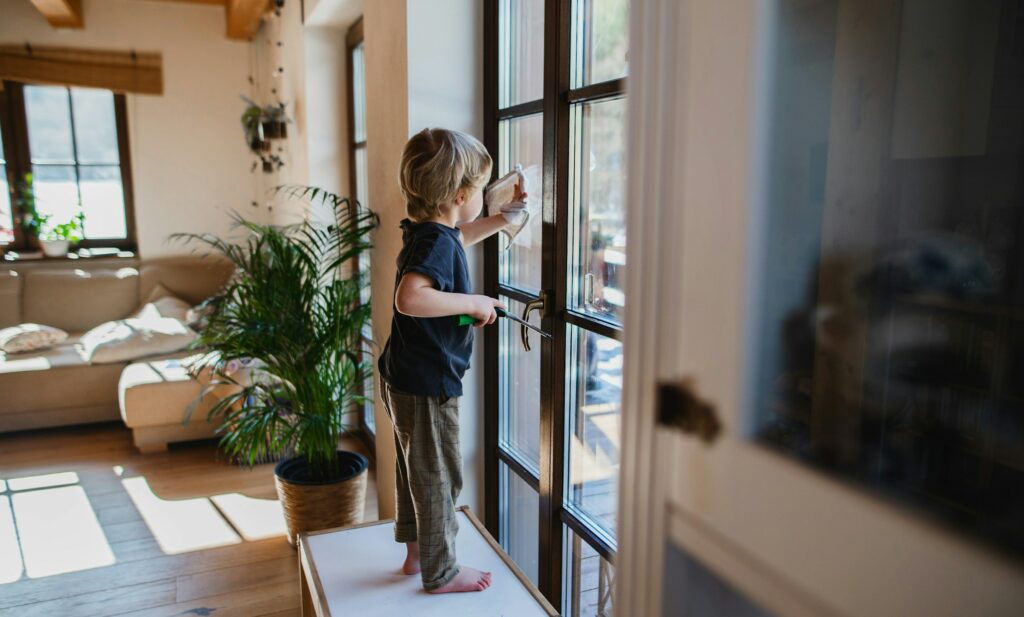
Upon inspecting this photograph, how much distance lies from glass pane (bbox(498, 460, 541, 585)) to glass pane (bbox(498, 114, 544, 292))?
596mm

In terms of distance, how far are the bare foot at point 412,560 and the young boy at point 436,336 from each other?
0.10 m

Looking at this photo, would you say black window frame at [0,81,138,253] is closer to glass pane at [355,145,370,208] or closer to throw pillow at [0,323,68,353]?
throw pillow at [0,323,68,353]

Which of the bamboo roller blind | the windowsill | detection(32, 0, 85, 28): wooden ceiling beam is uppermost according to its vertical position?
detection(32, 0, 85, 28): wooden ceiling beam

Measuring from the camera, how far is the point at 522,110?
194 cm

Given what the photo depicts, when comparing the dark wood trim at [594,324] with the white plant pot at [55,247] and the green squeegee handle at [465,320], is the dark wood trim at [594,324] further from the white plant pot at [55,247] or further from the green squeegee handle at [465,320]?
the white plant pot at [55,247]

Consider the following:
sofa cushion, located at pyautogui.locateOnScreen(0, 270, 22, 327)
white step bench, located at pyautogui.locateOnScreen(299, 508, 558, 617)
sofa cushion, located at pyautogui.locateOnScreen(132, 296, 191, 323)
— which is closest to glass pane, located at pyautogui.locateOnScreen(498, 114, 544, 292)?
white step bench, located at pyautogui.locateOnScreen(299, 508, 558, 617)

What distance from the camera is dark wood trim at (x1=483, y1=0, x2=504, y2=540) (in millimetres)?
2127

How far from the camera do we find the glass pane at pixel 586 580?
1668 millimetres

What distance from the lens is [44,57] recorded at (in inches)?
192

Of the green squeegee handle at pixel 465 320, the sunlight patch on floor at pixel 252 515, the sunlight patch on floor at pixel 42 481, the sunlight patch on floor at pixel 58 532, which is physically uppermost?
the green squeegee handle at pixel 465 320

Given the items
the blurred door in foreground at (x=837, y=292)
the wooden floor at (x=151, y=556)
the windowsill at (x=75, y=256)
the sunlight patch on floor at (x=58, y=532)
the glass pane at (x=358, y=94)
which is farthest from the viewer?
the windowsill at (x=75, y=256)

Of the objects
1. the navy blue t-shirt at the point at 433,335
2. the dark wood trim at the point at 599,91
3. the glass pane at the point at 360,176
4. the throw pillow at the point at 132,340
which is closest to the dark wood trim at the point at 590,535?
the navy blue t-shirt at the point at 433,335

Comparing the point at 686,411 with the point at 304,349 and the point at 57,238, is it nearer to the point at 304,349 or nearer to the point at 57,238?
the point at 304,349

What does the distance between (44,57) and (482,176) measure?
463 centimetres
